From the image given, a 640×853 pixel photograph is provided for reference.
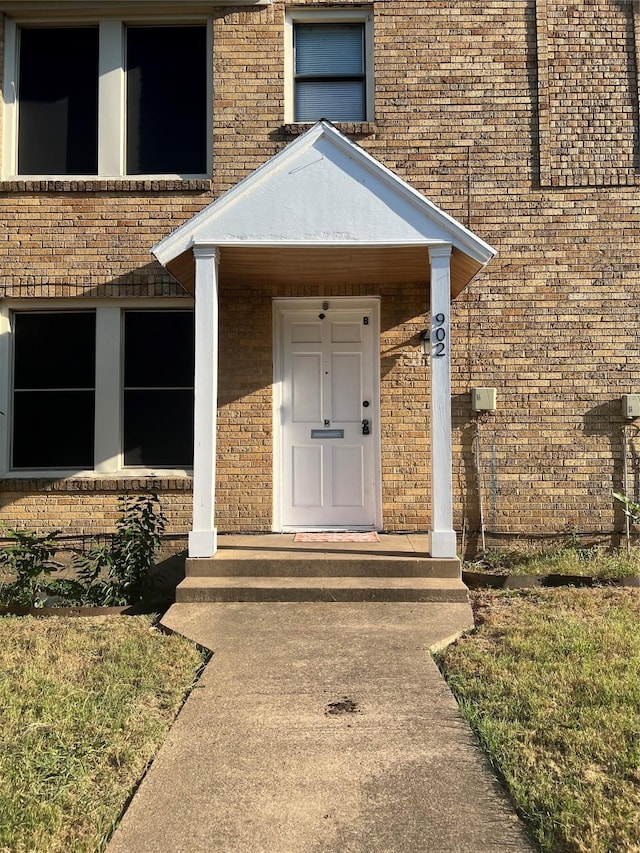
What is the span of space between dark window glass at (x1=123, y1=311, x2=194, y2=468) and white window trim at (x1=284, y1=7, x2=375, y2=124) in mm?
2674

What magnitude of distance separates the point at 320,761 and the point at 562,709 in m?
1.27

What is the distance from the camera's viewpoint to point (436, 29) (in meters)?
7.04

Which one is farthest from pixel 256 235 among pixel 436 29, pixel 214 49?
pixel 436 29

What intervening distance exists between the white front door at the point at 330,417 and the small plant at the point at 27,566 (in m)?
2.39

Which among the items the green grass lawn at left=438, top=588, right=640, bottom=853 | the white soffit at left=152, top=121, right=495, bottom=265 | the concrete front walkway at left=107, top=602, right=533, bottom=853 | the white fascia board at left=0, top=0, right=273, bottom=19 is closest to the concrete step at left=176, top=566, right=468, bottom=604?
the green grass lawn at left=438, top=588, right=640, bottom=853

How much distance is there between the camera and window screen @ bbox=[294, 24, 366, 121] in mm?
7211

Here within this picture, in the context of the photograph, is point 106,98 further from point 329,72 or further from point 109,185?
point 329,72

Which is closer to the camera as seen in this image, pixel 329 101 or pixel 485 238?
pixel 485 238

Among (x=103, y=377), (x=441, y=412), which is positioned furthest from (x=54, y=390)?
(x=441, y=412)

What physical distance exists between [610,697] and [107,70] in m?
7.67

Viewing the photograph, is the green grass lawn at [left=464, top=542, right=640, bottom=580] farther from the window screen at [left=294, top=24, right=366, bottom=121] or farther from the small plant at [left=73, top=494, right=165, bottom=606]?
the window screen at [left=294, top=24, right=366, bottom=121]

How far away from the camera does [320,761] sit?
282 cm

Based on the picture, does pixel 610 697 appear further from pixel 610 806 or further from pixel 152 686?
pixel 152 686

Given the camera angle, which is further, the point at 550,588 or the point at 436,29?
the point at 436,29
